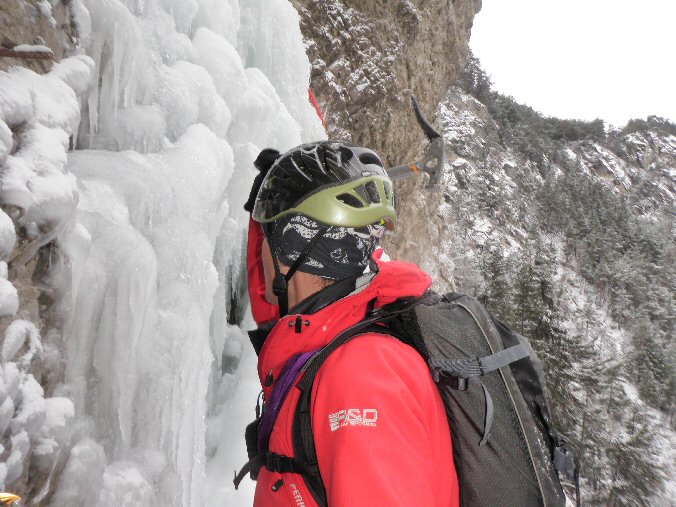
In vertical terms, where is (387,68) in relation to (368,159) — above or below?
→ above

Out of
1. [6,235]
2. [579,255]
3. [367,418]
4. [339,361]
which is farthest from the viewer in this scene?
[579,255]

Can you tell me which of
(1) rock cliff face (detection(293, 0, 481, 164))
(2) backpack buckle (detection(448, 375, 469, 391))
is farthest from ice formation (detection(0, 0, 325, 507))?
(1) rock cliff face (detection(293, 0, 481, 164))

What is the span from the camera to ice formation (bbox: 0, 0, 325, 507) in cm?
138

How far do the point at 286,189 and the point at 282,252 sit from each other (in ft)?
0.71

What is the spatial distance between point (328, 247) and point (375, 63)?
8209 mm

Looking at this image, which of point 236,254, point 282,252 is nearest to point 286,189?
point 282,252

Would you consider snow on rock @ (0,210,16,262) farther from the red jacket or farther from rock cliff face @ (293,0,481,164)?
rock cliff face @ (293,0,481,164)

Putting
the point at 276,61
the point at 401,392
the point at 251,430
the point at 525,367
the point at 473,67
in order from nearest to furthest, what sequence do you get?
the point at 401,392
the point at 525,367
the point at 251,430
the point at 276,61
the point at 473,67

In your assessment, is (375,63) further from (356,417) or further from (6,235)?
(356,417)

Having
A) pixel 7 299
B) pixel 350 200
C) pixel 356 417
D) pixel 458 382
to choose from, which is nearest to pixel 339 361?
pixel 356 417

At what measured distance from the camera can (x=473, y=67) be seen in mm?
57812

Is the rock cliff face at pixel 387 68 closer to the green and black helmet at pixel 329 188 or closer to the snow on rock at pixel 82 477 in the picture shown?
the green and black helmet at pixel 329 188

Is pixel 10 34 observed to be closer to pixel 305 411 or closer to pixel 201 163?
pixel 201 163

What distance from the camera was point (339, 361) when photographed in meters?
1.13
